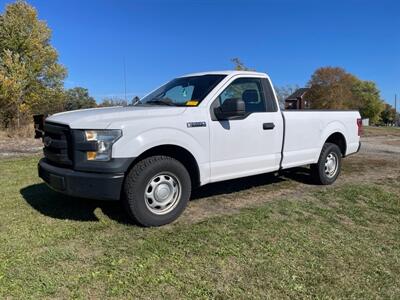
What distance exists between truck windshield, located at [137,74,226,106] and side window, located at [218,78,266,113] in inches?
9.0

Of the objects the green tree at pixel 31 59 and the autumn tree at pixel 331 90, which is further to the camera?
the autumn tree at pixel 331 90

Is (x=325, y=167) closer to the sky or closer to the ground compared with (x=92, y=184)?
closer to the ground

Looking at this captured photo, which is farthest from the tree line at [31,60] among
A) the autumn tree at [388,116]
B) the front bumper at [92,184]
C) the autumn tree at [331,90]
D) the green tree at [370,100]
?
the autumn tree at [388,116]

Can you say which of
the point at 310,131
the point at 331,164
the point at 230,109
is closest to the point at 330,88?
the point at 331,164

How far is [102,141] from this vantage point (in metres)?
4.32

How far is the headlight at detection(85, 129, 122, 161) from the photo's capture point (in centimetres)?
431

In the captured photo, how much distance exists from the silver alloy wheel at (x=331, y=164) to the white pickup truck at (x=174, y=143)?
2.14 feet

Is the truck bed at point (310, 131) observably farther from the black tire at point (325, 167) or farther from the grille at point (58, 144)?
the grille at point (58, 144)

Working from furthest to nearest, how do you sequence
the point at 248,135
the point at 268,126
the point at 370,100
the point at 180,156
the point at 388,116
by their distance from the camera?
the point at 388,116 < the point at 370,100 < the point at 268,126 < the point at 248,135 < the point at 180,156

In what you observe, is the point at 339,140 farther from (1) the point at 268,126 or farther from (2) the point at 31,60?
(2) the point at 31,60

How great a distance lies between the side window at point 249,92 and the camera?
5668 mm

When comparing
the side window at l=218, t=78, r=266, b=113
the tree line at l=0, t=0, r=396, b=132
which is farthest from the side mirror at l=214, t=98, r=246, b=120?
the tree line at l=0, t=0, r=396, b=132

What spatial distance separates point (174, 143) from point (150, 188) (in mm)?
605

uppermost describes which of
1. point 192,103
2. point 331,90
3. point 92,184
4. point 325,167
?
point 331,90
